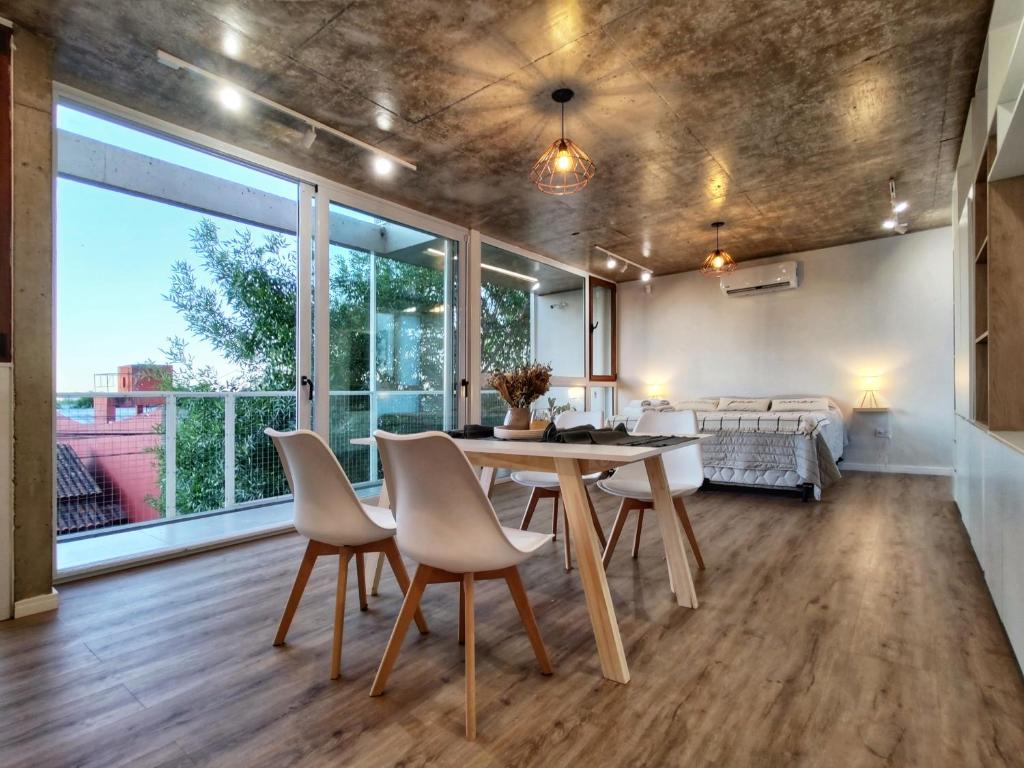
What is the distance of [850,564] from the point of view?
9.15 ft

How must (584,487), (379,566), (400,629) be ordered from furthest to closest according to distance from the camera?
(379,566), (584,487), (400,629)

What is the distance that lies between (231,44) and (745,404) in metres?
5.81

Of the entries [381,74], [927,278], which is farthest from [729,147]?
[927,278]

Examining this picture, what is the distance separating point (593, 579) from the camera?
5.72 ft

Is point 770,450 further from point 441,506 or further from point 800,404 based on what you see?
point 441,506

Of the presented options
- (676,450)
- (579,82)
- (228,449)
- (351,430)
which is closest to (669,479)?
(676,450)

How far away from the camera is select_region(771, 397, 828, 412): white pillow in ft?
18.5

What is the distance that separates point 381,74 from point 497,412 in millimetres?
3569

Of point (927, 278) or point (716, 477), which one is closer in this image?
point (716, 477)

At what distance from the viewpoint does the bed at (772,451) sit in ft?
14.3

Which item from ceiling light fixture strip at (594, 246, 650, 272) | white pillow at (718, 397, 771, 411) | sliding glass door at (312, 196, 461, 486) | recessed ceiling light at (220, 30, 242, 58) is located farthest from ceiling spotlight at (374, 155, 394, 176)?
white pillow at (718, 397, 771, 411)

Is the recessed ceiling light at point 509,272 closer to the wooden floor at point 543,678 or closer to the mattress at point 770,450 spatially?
the mattress at point 770,450

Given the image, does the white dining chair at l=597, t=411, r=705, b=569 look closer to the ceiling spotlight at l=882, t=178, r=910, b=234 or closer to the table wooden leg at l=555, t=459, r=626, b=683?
the table wooden leg at l=555, t=459, r=626, b=683

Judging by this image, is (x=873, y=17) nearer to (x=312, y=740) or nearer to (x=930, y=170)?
(x=930, y=170)
